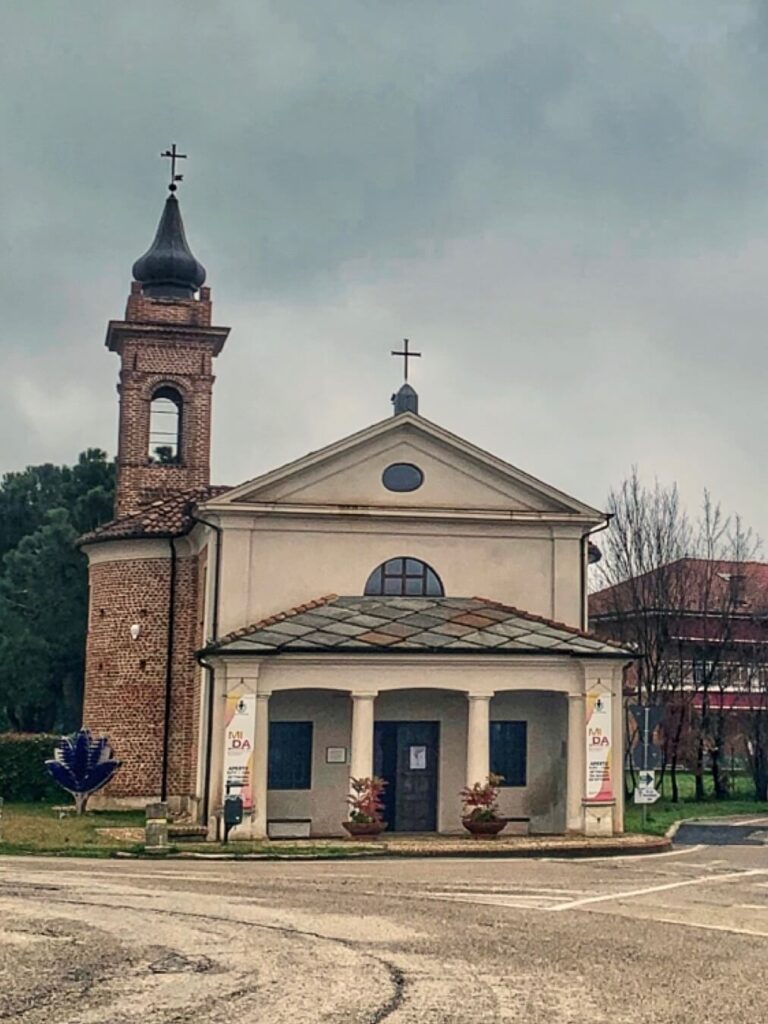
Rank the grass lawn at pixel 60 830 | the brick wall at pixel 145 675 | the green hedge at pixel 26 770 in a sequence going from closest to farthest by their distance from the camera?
1. the grass lawn at pixel 60 830
2. the brick wall at pixel 145 675
3. the green hedge at pixel 26 770

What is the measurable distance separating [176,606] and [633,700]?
615 inches

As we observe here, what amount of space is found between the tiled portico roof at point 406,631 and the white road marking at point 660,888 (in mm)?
6447

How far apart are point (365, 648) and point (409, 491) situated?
4477 mm

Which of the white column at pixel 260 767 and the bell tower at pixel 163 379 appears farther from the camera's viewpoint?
the bell tower at pixel 163 379

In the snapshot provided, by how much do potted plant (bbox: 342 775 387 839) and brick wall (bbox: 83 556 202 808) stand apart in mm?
6279

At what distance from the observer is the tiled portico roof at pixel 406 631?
23984 mm

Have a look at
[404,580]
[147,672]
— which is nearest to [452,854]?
[404,580]

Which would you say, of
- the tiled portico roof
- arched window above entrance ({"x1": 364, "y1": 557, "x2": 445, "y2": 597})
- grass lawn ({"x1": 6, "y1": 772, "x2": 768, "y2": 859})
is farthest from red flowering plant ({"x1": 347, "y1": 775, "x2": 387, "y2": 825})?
arched window above entrance ({"x1": 364, "y1": 557, "x2": 445, "y2": 597})

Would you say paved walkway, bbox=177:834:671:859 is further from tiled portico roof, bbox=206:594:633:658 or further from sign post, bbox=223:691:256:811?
tiled portico roof, bbox=206:594:633:658

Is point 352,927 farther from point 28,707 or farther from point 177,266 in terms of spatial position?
point 28,707

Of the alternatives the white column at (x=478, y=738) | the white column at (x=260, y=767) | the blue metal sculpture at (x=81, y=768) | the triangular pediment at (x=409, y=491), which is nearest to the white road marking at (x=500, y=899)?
the white column at (x=260, y=767)

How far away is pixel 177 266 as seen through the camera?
117 feet

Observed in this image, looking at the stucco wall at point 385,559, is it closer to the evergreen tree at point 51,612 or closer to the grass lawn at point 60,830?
the grass lawn at point 60,830

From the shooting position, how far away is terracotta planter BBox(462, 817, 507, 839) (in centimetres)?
2344
